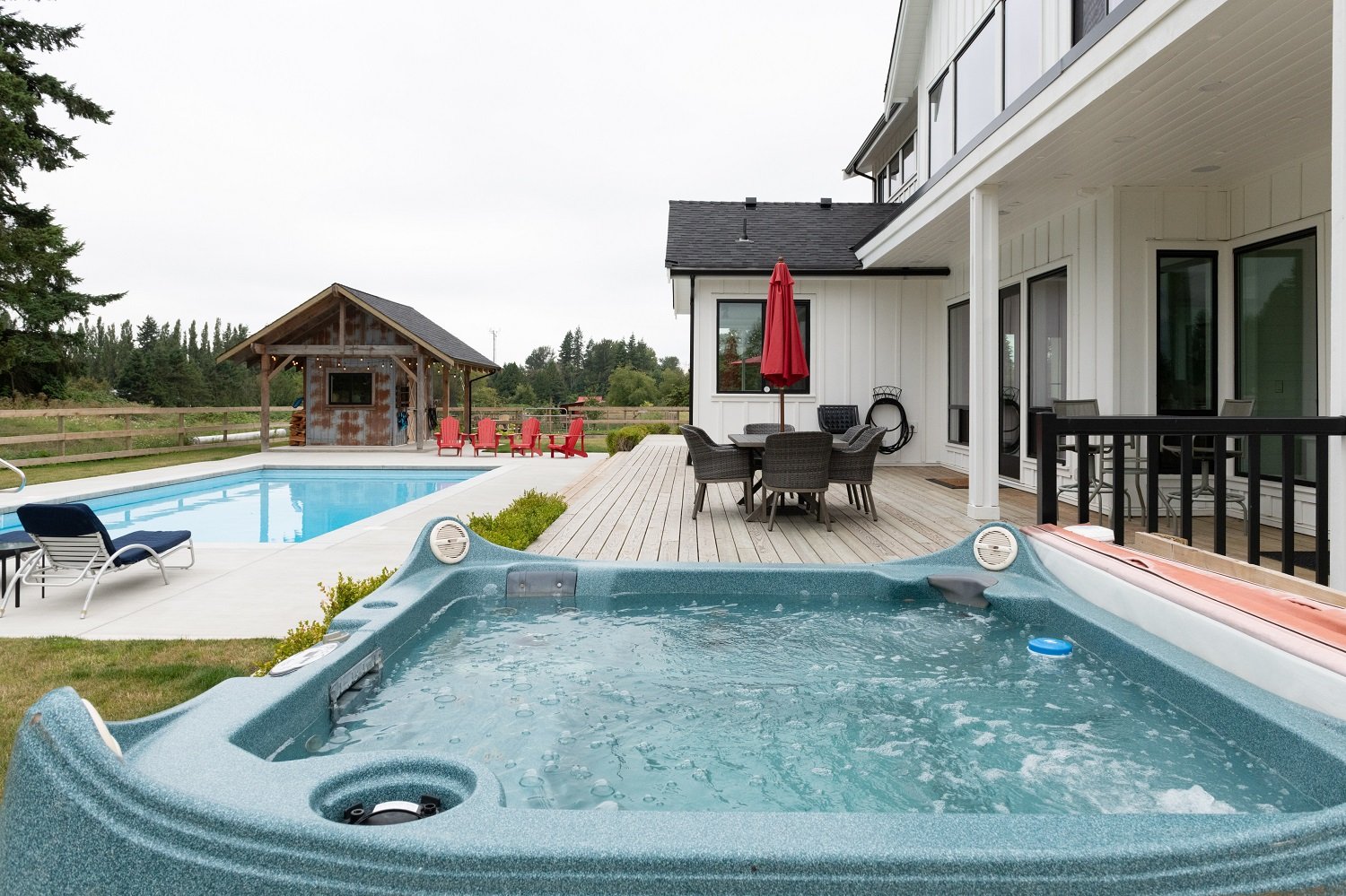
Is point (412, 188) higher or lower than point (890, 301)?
higher

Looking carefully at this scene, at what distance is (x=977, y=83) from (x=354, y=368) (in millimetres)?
15991

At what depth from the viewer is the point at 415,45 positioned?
1630 centimetres

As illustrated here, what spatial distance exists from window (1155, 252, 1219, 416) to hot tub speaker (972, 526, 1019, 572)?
3386 millimetres

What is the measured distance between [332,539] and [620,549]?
114 inches

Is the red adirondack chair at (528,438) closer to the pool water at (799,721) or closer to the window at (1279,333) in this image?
the window at (1279,333)

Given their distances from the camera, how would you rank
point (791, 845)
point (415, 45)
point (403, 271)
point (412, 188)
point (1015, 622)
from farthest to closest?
point (403, 271), point (412, 188), point (415, 45), point (1015, 622), point (791, 845)

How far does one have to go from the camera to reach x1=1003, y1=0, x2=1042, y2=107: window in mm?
6895

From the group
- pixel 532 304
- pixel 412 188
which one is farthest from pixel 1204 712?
pixel 532 304

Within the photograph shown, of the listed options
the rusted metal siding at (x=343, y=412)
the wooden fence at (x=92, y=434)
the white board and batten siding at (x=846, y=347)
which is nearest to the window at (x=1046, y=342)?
the white board and batten siding at (x=846, y=347)

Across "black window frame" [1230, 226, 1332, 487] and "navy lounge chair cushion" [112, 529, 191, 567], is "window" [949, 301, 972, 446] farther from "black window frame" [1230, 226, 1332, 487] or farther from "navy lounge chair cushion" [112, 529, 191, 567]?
"navy lounge chair cushion" [112, 529, 191, 567]

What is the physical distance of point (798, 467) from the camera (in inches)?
251

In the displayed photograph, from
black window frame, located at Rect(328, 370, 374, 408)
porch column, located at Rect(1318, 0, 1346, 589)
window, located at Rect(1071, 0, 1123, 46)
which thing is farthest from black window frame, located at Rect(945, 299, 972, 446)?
black window frame, located at Rect(328, 370, 374, 408)

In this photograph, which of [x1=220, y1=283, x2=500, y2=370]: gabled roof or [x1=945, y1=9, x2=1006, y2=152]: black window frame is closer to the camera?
[x1=945, y1=9, x2=1006, y2=152]: black window frame

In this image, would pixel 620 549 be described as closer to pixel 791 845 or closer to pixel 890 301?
pixel 791 845
